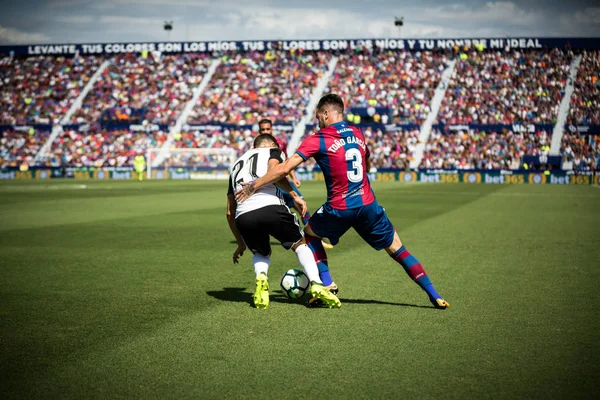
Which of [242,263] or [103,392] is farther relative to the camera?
[242,263]

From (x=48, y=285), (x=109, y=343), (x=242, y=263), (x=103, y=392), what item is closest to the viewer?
(x=103, y=392)

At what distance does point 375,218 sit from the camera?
6.73m

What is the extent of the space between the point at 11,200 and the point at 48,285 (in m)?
17.9

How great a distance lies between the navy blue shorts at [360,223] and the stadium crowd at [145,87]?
46.8 m

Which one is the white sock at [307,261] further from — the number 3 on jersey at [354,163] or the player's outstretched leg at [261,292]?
the number 3 on jersey at [354,163]

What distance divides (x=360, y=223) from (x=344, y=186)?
0.40 meters

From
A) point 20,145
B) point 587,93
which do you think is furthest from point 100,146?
point 587,93

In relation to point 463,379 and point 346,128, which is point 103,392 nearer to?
point 463,379

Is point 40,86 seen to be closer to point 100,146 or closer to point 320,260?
point 100,146

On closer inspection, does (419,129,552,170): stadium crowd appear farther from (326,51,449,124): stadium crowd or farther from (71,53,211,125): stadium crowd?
(71,53,211,125): stadium crowd

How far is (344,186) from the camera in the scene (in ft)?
22.1

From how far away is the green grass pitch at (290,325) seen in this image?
4.46 metres

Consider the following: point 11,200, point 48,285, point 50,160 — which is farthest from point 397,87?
point 48,285

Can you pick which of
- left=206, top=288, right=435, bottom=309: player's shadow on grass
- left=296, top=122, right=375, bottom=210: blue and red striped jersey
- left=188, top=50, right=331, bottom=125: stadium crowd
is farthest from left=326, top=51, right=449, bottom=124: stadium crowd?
left=296, top=122, right=375, bottom=210: blue and red striped jersey
